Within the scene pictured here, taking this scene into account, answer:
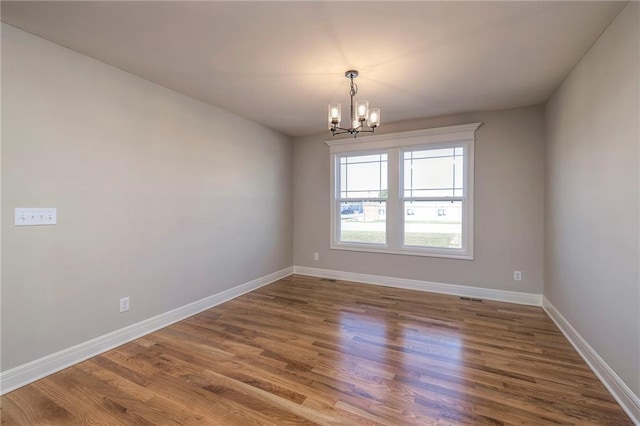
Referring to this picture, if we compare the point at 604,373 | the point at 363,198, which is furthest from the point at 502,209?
the point at 604,373

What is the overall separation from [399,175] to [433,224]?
0.88 metres

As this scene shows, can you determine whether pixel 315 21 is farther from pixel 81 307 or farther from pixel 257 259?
pixel 257 259

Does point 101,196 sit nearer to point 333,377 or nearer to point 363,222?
point 333,377

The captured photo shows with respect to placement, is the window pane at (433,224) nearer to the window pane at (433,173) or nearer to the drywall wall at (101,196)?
the window pane at (433,173)

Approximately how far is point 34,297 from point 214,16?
2.37 meters

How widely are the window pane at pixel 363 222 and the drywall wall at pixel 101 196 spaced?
6.13 feet

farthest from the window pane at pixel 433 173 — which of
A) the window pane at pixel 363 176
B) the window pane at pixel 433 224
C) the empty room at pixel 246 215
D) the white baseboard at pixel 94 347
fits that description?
the white baseboard at pixel 94 347

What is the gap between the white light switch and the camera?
1.97 m

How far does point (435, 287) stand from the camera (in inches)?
158

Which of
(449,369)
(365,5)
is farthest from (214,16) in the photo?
(449,369)

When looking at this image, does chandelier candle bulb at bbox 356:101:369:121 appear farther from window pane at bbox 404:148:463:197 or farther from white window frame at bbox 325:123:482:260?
A: window pane at bbox 404:148:463:197

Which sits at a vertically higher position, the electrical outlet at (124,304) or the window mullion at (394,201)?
the window mullion at (394,201)

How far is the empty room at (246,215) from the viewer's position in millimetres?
1781

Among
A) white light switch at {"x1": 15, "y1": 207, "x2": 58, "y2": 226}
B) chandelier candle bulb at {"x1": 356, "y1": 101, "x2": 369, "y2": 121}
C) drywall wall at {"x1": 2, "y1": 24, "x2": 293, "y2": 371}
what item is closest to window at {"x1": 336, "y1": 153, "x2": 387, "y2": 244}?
drywall wall at {"x1": 2, "y1": 24, "x2": 293, "y2": 371}
